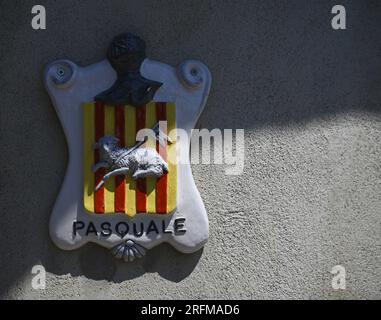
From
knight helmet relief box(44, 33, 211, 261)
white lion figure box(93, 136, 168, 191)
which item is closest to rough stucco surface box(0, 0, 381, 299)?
knight helmet relief box(44, 33, 211, 261)

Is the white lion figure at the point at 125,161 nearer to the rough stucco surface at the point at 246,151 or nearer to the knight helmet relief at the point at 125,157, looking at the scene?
the knight helmet relief at the point at 125,157

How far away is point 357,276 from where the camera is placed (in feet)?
11.9

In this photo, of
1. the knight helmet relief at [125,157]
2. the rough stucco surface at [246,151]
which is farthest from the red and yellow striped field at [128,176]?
the rough stucco surface at [246,151]

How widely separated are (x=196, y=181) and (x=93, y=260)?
64 centimetres

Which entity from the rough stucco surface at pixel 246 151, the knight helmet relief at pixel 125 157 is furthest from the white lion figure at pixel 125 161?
the rough stucco surface at pixel 246 151

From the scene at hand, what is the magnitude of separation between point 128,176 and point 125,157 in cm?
9

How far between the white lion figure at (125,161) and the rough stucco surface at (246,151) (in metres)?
0.23

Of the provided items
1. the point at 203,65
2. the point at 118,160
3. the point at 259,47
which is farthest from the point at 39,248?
the point at 259,47

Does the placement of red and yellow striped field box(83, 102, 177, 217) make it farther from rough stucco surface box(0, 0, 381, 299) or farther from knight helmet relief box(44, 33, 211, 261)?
rough stucco surface box(0, 0, 381, 299)

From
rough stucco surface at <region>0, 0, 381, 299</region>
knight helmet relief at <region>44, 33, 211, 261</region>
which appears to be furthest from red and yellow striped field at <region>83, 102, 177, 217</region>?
rough stucco surface at <region>0, 0, 381, 299</region>

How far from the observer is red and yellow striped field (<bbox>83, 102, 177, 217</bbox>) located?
3396 millimetres

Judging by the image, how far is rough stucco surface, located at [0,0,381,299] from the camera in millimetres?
3467

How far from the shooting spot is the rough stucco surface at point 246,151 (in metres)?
3.47
